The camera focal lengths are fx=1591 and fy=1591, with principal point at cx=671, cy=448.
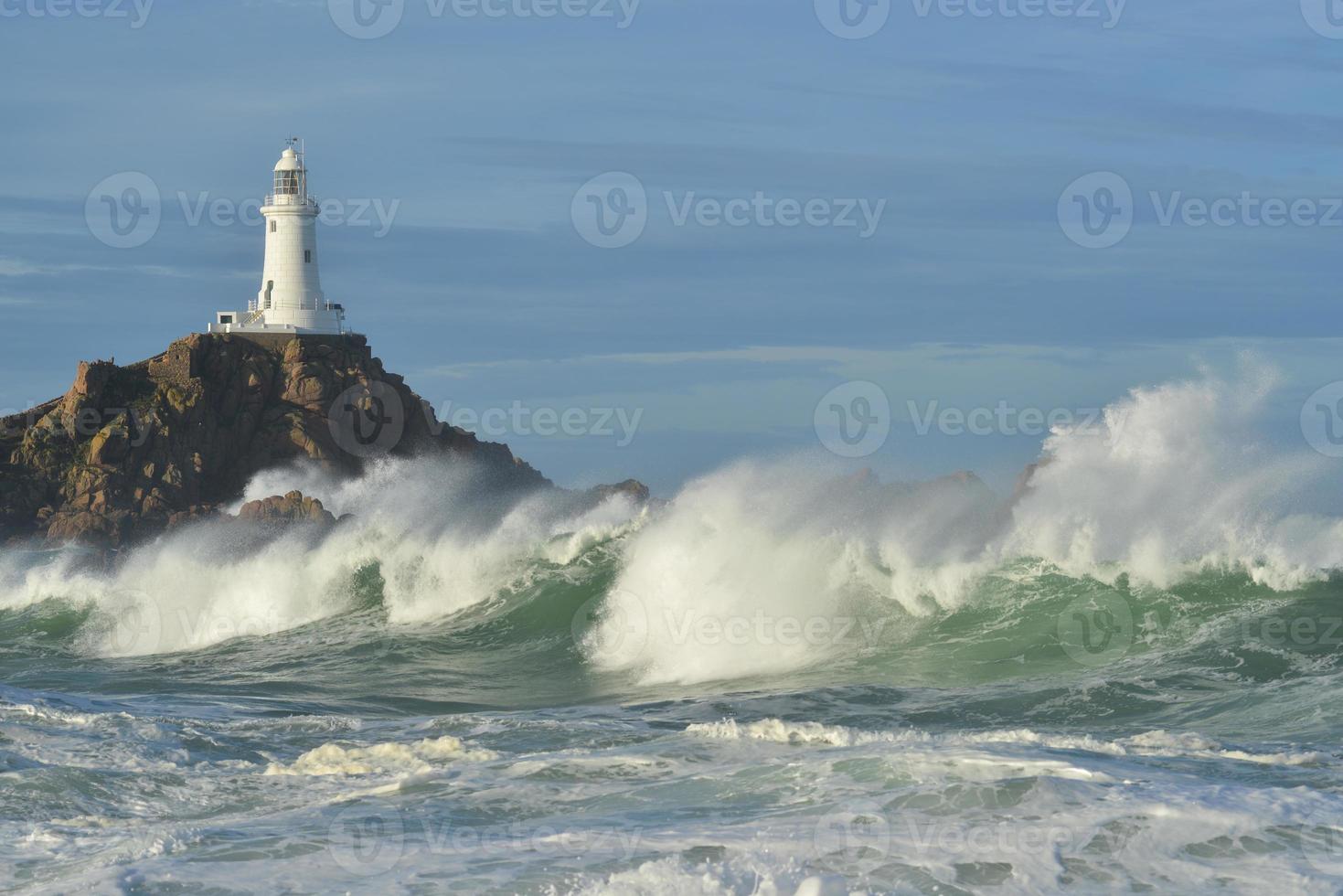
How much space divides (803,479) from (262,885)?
15455 millimetres

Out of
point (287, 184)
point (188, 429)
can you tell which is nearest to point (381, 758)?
point (188, 429)

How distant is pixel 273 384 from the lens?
5872 centimetres

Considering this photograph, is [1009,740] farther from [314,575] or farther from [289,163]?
[289,163]

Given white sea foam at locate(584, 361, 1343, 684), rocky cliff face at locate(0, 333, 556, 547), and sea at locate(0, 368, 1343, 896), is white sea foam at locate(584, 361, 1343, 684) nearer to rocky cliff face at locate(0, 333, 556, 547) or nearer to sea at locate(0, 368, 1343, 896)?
sea at locate(0, 368, 1343, 896)

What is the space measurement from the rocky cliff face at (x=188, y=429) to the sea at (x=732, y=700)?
25739 mm

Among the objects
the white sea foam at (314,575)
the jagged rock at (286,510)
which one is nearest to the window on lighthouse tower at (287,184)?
the jagged rock at (286,510)

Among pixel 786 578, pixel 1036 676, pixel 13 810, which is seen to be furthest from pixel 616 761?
pixel 786 578

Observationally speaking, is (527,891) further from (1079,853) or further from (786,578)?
(786,578)

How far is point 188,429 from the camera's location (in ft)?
188

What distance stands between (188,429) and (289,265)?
704 cm

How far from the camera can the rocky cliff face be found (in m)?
56.4

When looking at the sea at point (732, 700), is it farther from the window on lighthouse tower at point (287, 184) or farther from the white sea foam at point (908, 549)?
the window on lighthouse tower at point (287, 184)

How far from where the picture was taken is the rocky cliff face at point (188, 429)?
185ft

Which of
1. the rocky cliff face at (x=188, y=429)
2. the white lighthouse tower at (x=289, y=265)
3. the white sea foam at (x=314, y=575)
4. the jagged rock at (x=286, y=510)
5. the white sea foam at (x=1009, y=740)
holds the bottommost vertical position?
the white sea foam at (x=1009, y=740)
